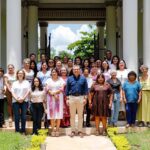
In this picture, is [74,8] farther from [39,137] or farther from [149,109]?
[39,137]

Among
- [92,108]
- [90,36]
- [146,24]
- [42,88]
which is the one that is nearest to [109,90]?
[92,108]

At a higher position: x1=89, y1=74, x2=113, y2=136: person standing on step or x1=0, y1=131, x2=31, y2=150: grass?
x1=89, y1=74, x2=113, y2=136: person standing on step

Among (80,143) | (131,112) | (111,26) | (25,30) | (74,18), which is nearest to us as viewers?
(80,143)

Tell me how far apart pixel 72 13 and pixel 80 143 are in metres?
12.1

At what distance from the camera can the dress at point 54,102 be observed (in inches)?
482

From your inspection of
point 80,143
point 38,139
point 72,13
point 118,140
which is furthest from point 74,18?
point 118,140

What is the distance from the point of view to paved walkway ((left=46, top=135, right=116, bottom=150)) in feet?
35.7

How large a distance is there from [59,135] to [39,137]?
1092mm

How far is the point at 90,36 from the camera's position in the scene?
164ft

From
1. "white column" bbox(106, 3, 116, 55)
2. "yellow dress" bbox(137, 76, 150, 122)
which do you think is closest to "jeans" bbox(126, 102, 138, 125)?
"yellow dress" bbox(137, 76, 150, 122)

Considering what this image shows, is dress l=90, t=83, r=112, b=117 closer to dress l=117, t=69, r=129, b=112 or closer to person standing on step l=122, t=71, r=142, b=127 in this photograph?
person standing on step l=122, t=71, r=142, b=127

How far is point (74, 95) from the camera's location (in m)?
12.1

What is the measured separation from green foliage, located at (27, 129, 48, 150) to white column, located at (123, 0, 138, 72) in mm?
3629

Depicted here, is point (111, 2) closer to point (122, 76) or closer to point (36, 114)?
point (122, 76)
